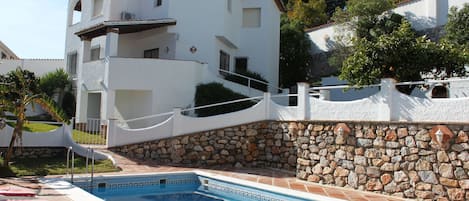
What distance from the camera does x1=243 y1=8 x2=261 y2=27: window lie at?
26.5m

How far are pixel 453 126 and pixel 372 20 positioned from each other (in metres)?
15.8

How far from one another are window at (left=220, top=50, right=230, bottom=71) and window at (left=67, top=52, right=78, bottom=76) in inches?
409

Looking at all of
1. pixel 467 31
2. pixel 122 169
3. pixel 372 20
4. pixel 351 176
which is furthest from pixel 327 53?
pixel 122 169

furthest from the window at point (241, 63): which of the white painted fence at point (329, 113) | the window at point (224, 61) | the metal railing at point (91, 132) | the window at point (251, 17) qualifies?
the metal railing at point (91, 132)

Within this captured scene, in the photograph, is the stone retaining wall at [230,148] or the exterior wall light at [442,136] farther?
the stone retaining wall at [230,148]

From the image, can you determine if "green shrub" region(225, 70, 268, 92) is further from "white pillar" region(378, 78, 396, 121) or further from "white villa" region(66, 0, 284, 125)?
"white pillar" region(378, 78, 396, 121)

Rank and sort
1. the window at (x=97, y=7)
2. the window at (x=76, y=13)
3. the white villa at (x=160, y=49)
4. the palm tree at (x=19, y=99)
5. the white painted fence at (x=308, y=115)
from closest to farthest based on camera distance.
Answer: the white painted fence at (x=308, y=115)
the palm tree at (x=19, y=99)
the white villa at (x=160, y=49)
the window at (x=97, y=7)
the window at (x=76, y=13)

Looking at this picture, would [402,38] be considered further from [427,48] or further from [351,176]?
[351,176]

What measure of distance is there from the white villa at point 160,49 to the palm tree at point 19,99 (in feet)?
19.7

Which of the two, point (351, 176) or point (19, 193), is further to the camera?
point (351, 176)

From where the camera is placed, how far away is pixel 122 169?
45.5ft

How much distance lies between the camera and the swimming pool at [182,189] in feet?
38.0

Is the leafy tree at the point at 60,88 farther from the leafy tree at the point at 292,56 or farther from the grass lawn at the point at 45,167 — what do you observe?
the leafy tree at the point at 292,56

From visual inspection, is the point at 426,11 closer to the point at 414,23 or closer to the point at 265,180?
the point at 414,23
